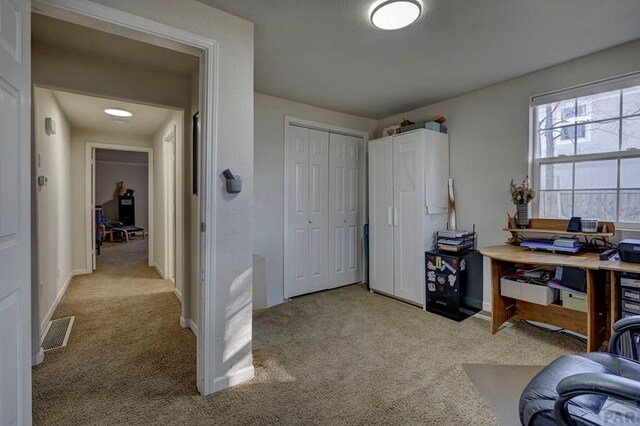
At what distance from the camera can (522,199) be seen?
9.17 feet

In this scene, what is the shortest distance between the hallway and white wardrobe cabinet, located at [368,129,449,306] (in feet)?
7.35

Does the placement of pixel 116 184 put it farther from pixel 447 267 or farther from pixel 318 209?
pixel 447 267

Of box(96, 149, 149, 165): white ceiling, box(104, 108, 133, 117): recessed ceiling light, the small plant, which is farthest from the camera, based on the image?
box(96, 149, 149, 165): white ceiling

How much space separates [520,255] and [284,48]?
246cm

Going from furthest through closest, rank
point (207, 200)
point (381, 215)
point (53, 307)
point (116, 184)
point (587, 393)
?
point (116, 184)
point (381, 215)
point (53, 307)
point (207, 200)
point (587, 393)

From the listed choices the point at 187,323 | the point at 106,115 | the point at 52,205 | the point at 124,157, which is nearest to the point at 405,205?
the point at 187,323

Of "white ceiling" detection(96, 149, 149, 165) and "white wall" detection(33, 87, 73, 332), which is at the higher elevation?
"white ceiling" detection(96, 149, 149, 165)

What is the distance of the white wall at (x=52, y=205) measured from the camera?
2740 mm

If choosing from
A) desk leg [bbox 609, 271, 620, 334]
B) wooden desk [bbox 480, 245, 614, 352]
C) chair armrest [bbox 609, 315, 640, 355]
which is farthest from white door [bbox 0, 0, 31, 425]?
desk leg [bbox 609, 271, 620, 334]

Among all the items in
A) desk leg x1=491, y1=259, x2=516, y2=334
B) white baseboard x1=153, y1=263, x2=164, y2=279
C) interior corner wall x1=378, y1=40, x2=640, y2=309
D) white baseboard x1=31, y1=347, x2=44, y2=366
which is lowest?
white baseboard x1=31, y1=347, x2=44, y2=366

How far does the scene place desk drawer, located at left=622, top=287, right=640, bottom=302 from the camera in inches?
76.6

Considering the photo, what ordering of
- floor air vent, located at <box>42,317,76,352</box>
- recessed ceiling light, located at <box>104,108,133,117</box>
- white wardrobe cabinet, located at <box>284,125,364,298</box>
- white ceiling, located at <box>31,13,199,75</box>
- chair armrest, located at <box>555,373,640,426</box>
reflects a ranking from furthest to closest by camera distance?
recessed ceiling light, located at <box>104,108,133,117</box> < white wardrobe cabinet, located at <box>284,125,364,298</box> < floor air vent, located at <box>42,317,76,352</box> < white ceiling, located at <box>31,13,199,75</box> < chair armrest, located at <box>555,373,640,426</box>

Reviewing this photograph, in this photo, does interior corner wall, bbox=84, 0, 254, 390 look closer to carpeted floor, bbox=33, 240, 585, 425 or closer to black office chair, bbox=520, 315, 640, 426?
carpeted floor, bbox=33, 240, 585, 425

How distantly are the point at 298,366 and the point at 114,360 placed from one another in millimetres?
1371
